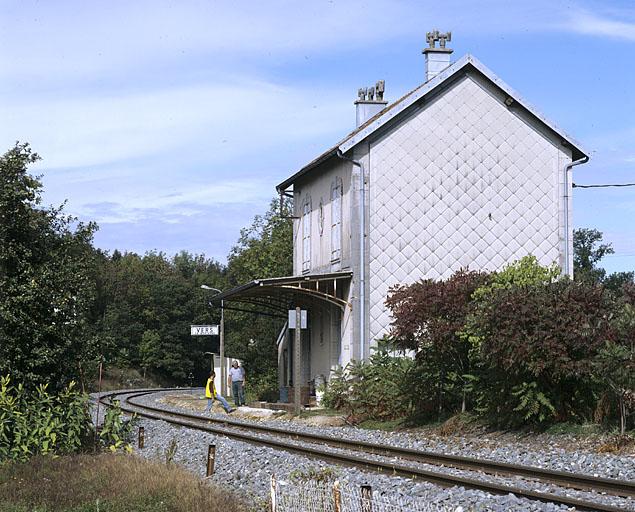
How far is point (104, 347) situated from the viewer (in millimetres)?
18672

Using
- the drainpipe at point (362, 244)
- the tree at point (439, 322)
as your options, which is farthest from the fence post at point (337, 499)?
the drainpipe at point (362, 244)

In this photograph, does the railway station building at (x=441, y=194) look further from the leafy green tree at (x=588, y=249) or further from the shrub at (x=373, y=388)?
the leafy green tree at (x=588, y=249)

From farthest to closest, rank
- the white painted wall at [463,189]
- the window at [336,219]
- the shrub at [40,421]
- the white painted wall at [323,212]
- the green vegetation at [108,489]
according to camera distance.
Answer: the window at [336,219], the white painted wall at [323,212], the white painted wall at [463,189], the shrub at [40,421], the green vegetation at [108,489]

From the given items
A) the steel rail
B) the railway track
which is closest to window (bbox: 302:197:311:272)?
the railway track

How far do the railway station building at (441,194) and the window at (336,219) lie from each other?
0.21 ft

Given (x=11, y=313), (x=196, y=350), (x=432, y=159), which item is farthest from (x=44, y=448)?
(x=196, y=350)

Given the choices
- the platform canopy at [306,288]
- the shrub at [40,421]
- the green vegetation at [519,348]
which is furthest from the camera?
the platform canopy at [306,288]

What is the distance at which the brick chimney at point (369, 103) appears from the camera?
35.6 meters

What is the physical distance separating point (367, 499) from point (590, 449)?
26.3 feet

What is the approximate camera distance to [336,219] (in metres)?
31.5

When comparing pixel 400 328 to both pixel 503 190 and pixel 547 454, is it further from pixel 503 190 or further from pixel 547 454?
pixel 503 190

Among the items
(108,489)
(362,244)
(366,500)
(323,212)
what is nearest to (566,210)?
(362,244)

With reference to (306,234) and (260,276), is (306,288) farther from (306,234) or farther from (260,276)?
(260,276)

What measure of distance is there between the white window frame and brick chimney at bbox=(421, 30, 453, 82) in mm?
6194
